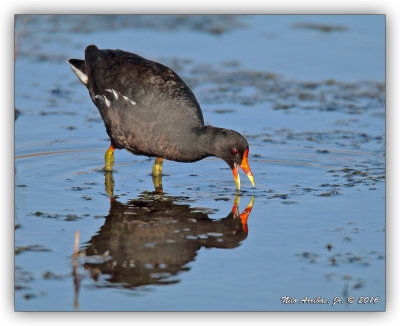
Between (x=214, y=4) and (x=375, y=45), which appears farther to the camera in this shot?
(x=375, y=45)

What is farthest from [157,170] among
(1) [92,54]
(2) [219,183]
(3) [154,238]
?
(3) [154,238]

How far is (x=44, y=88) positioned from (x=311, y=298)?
656 cm

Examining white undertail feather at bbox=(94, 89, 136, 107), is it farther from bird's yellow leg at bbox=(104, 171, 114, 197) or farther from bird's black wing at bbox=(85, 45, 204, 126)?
bird's yellow leg at bbox=(104, 171, 114, 197)

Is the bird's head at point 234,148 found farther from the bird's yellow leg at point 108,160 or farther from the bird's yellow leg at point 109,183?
the bird's yellow leg at point 108,160

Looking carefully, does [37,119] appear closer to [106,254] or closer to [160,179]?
[160,179]

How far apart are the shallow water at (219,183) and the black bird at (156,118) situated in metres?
0.43

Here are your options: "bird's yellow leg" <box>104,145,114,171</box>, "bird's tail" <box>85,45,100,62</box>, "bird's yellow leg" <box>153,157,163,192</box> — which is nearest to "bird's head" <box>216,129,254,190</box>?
"bird's yellow leg" <box>153,157,163,192</box>

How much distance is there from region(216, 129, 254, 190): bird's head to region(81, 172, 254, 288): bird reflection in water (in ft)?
1.15

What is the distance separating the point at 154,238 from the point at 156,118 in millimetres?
1485

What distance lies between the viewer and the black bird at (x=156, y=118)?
287 inches

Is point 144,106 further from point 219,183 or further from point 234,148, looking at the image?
point 219,183

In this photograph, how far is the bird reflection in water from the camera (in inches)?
225

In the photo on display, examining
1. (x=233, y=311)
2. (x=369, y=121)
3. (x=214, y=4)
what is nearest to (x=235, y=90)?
(x=369, y=121)

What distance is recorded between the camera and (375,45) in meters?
12.0
